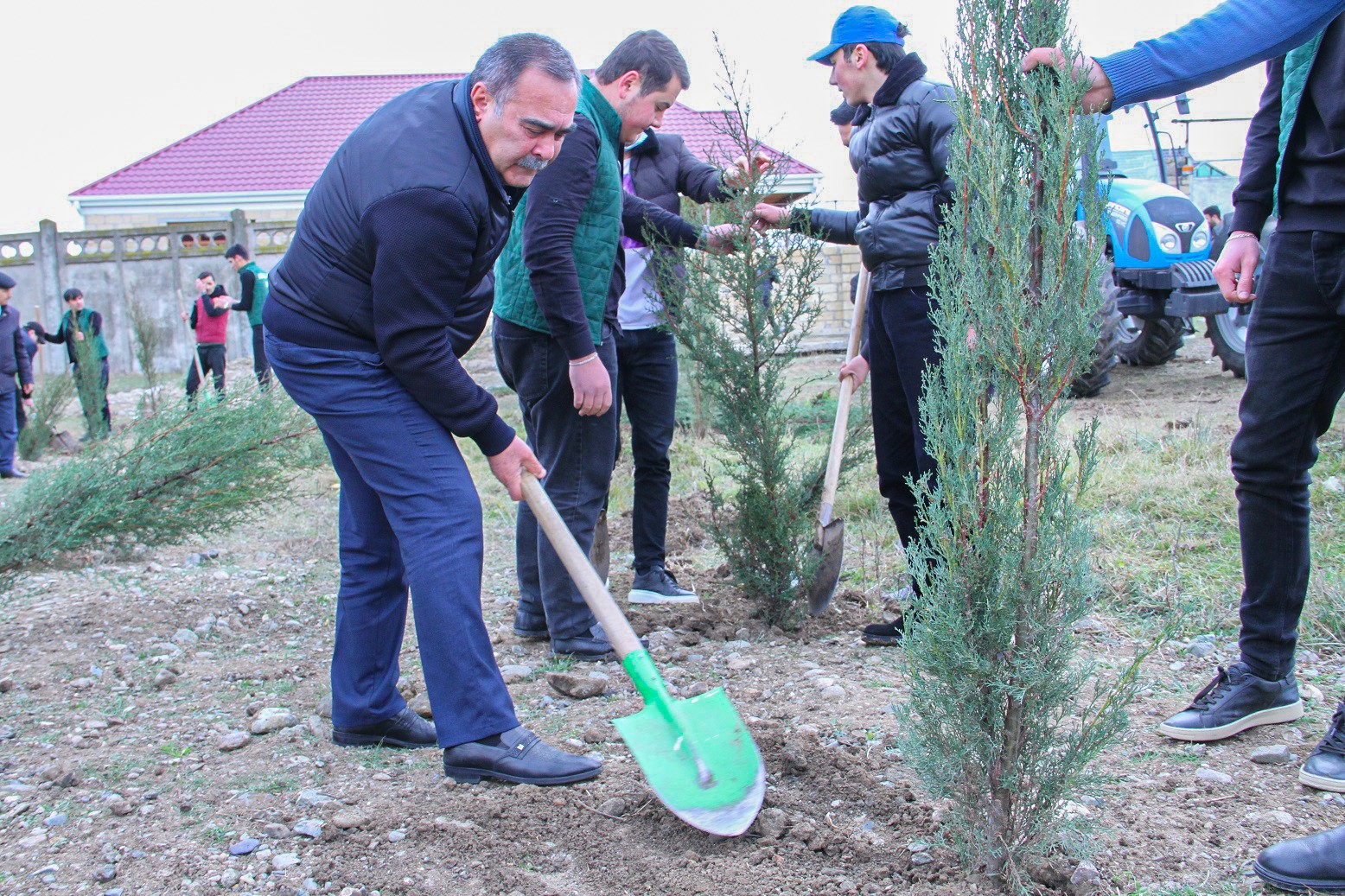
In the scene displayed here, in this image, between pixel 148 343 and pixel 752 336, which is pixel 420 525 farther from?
pixel 148 343

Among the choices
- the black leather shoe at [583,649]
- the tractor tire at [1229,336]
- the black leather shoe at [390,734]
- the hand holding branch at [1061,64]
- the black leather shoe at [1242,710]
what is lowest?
the black leather shoe at [583,649]

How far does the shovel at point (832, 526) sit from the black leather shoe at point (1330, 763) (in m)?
1.72

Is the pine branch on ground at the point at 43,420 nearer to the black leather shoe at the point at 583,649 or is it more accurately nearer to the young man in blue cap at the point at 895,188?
the black leather shoe at the point at 583,649

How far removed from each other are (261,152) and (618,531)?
63.7 feet

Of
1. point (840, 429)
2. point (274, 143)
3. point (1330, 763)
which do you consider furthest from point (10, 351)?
point (274, 143)

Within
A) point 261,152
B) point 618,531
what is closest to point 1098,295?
point 618,531

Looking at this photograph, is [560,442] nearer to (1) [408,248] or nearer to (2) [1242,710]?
(1) [408,248]

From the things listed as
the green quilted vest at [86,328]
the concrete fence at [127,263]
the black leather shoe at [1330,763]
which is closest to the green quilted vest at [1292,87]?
the black leather shoe at [1330,763]

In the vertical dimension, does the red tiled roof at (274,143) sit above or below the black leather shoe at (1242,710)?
above

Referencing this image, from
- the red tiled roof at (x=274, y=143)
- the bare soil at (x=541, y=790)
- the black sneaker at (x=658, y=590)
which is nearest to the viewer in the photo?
the bare soil at (x=541, y=790)

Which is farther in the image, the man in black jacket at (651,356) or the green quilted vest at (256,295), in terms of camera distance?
the green quilted vest at (256,295)

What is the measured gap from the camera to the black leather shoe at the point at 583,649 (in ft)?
11.4

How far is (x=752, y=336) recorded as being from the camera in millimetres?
3643

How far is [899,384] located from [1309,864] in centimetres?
193
